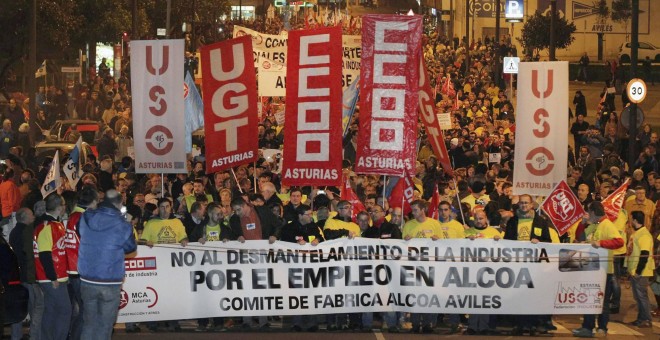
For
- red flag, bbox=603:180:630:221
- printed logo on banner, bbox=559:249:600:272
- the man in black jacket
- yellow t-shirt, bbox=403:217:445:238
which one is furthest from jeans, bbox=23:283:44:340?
red flag, bbox=603:180:630:221

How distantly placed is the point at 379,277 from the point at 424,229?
753 millimetres

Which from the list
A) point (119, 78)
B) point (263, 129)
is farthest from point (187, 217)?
point (119, 78)

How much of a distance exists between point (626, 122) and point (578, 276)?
13.1 meters

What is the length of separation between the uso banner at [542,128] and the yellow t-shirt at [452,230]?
2255 millimetres

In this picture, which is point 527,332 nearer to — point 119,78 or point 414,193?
point 414,193

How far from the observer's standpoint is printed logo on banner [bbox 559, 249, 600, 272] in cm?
1445

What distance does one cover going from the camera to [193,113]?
2053 cm

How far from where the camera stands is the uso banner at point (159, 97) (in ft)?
55.8

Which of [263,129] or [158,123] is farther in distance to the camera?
[263,129]

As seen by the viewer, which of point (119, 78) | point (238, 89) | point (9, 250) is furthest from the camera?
point (119, 78)

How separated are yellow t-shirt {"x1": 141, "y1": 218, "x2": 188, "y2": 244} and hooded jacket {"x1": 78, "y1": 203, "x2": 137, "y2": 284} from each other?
11.5 feet

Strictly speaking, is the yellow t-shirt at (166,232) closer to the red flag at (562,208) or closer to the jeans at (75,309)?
the jeans at (75,309)

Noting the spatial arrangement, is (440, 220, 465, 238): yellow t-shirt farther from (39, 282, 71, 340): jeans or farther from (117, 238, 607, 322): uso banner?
(39, 282, 71, 340): jeans

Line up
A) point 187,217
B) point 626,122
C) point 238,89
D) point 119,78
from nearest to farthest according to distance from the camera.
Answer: point 187,217 → point 238,89 → point 626,122 → point 119,78
